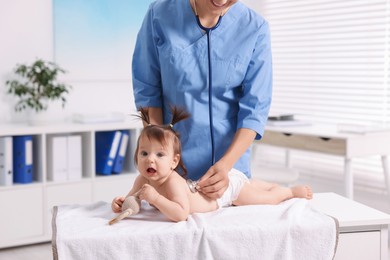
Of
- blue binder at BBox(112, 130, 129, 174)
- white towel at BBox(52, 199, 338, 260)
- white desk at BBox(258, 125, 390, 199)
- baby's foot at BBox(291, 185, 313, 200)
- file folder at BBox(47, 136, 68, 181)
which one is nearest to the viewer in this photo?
white towel at BBox(52, 199, 338, 260)

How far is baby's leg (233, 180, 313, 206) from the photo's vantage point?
2014 mm

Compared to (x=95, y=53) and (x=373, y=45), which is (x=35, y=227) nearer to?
(x=95, y=53)

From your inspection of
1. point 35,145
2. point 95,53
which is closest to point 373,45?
point 95,53

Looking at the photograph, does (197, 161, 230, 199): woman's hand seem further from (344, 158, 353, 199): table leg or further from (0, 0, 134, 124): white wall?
(0, 0, 134, 124): white wall

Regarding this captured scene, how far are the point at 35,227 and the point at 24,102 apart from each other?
2.60 feet

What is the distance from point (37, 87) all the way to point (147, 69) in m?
2.21

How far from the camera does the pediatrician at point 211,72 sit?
1.97 metres

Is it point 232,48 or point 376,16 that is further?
point 376,16

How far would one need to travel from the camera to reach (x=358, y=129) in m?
3.64

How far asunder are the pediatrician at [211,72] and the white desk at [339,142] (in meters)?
1.69

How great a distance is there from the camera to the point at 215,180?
6.15ft

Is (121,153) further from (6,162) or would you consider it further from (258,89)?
(258,89)

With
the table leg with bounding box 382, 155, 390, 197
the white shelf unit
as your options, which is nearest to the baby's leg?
the table leg with bounding box 382, 155, 390, 197

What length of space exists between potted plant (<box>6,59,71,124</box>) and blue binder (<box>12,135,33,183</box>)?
9.0 inches
